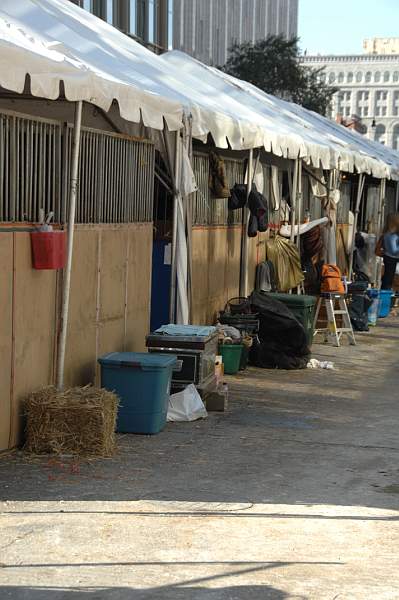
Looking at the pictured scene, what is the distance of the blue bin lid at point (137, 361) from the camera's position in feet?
30.8

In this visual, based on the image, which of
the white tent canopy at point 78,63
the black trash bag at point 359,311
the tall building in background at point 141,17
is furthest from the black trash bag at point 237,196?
the tall building in background at point 141,17

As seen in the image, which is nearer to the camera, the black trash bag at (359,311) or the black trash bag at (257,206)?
the black trash bag at (257,206)

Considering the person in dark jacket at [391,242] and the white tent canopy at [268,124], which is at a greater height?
the white tent canopy at [268,124]

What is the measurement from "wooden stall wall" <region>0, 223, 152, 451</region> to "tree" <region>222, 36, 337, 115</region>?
43982 millimetres

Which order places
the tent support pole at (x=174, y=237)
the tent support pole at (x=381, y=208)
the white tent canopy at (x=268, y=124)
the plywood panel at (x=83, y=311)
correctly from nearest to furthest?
the plywood panel at (x=83, y=311) → the tent support pole at (x=174, y=237) → the white tent canopy at (x=268, y=124) → the tent support pole at (x=381, y=208)

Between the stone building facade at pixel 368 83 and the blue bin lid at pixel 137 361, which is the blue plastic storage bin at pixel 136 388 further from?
the stone building facade at pixel 368 83

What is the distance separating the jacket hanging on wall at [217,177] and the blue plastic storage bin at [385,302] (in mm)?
7147

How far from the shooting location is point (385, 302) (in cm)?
2131

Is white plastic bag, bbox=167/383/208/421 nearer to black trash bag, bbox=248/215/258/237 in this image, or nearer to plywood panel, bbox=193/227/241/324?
plywood panel, bbox=193/227/241/324

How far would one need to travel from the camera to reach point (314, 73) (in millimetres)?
58344

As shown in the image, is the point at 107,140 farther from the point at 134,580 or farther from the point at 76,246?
the point at 134,580

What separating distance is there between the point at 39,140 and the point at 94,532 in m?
3.70

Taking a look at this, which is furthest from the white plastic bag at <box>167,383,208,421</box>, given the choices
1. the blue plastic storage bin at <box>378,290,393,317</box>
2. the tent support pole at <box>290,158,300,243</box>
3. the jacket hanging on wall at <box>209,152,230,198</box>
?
the blue plastic storage bin at <box>378,290,393,317</box>

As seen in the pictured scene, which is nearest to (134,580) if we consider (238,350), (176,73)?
(238,350)
